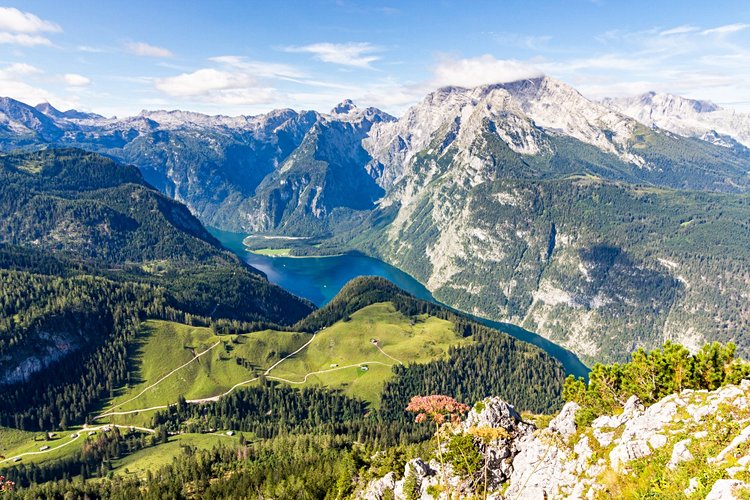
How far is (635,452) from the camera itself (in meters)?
45.8

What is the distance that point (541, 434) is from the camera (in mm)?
56750

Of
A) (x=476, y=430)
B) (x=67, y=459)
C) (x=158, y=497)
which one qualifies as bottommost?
(x=67, y=459)

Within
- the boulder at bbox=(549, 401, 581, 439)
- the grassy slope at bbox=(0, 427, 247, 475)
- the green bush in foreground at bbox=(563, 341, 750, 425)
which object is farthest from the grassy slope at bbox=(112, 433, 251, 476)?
the green bush in foreground at bbox=(563, 341, 750, 425)

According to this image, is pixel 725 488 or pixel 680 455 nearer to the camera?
pixel 725 488

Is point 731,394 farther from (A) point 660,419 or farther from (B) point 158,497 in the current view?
(B) point 158,497


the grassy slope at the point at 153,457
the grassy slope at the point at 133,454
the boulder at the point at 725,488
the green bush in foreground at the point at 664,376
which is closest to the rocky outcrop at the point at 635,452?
the boulder at the point at 725,488

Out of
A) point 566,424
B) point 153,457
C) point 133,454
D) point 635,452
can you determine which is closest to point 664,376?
point 566,424

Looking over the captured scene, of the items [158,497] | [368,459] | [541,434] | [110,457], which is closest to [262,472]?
[158,497]

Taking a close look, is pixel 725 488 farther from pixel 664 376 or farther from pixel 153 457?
pixel 153 457

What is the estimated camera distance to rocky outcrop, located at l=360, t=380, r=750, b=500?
37.0 m

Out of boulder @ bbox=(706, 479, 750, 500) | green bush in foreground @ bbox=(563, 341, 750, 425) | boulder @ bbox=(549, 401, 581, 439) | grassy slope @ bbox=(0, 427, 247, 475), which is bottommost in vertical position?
grassy slope @ bbox=(0, 427, 247, 475)

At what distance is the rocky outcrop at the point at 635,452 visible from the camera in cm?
3700

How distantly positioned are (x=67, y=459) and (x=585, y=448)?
21628 cm

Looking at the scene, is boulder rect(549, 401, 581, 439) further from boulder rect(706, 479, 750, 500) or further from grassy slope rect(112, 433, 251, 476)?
grassy slope rect(112, 433, 251, 476)
